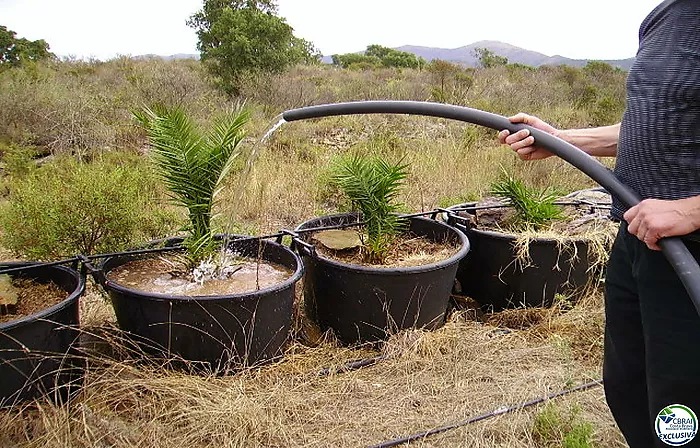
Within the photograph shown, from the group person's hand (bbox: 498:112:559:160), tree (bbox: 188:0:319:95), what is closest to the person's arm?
person's hand (bbox: 498:112:559:160)

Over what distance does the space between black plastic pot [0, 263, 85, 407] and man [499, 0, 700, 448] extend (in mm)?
1783

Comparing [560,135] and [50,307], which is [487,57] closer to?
[560,135]

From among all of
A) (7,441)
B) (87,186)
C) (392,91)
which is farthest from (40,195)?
(392,91)

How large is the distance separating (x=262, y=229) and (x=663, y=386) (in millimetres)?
3117

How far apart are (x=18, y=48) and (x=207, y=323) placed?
54.0ft

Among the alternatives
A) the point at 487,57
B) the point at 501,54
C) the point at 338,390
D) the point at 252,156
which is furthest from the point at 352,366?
the point at 501,54

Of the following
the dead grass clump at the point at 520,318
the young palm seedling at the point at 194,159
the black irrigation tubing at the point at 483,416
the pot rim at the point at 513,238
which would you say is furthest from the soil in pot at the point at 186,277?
the dead grass clump at the point at 520,318

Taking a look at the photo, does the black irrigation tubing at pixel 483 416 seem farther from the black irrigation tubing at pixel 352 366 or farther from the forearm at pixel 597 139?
the forearm at pixel 597 139

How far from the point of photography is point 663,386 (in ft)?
4.04

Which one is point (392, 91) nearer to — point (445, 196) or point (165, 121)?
point (445, 196)

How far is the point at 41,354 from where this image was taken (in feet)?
5.79

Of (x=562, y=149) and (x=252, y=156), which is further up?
(x=562, y=149)

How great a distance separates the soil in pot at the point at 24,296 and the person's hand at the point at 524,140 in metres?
1.75

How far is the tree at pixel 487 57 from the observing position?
801 inches
